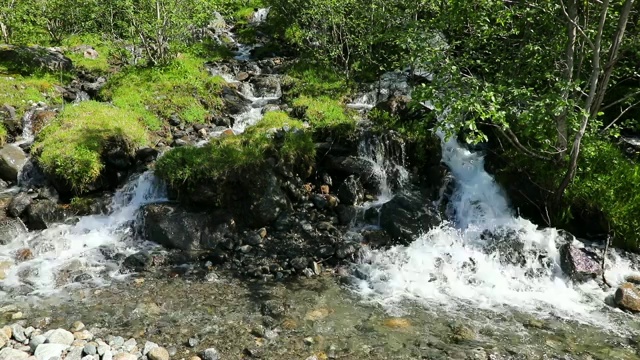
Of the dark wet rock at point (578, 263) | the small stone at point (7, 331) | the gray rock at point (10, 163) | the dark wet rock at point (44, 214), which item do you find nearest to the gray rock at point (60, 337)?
the small stone at point (7, 331)

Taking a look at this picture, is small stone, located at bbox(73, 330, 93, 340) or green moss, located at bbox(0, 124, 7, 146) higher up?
green moss, located at bbox(0, 124, 7, 146)

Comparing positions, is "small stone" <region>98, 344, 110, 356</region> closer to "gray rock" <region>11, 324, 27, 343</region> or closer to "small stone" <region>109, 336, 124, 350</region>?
"small stone" <region>109, 336, 124, 350</region>

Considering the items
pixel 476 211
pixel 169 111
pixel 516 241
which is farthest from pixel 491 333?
pixel 169 111

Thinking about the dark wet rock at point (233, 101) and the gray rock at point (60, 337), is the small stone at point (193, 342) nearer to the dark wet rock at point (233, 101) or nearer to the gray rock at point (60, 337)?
the gray rock at point (60, 337)

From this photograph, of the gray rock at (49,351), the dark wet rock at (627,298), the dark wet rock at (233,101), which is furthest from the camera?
the dark wet rock at (233,101)

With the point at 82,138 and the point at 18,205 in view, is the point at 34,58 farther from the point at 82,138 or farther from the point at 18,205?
the point at 18,205

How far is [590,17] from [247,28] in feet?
81.3

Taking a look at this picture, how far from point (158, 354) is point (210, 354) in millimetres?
769

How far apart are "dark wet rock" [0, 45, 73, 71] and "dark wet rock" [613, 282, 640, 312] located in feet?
73.5

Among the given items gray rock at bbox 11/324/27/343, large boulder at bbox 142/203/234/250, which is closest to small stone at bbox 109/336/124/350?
gray rock at bbox 11/324/27/343

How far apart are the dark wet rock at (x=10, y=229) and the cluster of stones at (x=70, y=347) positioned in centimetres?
450

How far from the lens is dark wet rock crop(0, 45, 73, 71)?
2042cm

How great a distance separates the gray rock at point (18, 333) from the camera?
23.1 ft

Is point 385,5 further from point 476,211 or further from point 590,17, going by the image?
point 476,211
